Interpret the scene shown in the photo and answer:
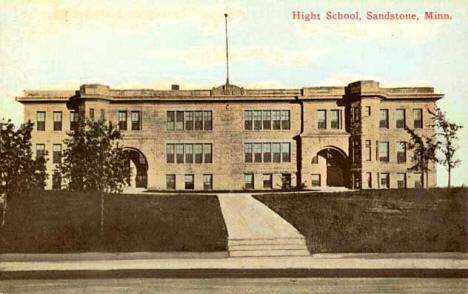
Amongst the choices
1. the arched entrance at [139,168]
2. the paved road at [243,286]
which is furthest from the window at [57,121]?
the paved road at [243,286]

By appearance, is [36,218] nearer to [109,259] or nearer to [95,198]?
[95,198]

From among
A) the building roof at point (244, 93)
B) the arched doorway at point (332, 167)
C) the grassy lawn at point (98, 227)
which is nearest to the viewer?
the grassy lawn at point (98, 227)

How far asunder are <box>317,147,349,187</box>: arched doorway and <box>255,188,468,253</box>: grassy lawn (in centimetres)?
1111

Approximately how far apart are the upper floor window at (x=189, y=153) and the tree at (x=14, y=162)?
15.1m

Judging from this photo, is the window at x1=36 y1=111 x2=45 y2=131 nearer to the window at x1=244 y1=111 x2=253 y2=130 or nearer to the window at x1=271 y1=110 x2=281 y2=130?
the window at x1=244 y1=111 x2=253 y2=130

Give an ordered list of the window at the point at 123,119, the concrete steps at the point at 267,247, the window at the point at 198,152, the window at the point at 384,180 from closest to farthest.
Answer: the concrete steps at the point at 267,247
the window at the point at 123,119
the window at the point at 384,180
the window at the point at 198,152

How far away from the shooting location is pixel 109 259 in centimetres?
1317

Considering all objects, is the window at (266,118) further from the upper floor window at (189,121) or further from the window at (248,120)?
the upper floor window at (189,121)

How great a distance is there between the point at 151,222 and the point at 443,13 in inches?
411

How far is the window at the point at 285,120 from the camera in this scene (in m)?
31.0

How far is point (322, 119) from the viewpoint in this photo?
30672mm

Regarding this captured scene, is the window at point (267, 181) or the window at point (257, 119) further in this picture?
the window at point (267, 181)

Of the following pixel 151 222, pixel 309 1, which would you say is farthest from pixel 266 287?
pixel 309 1

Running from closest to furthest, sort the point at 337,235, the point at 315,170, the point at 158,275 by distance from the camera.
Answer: the point at 158,275 < the point at 337,235 < the point at 315,170
